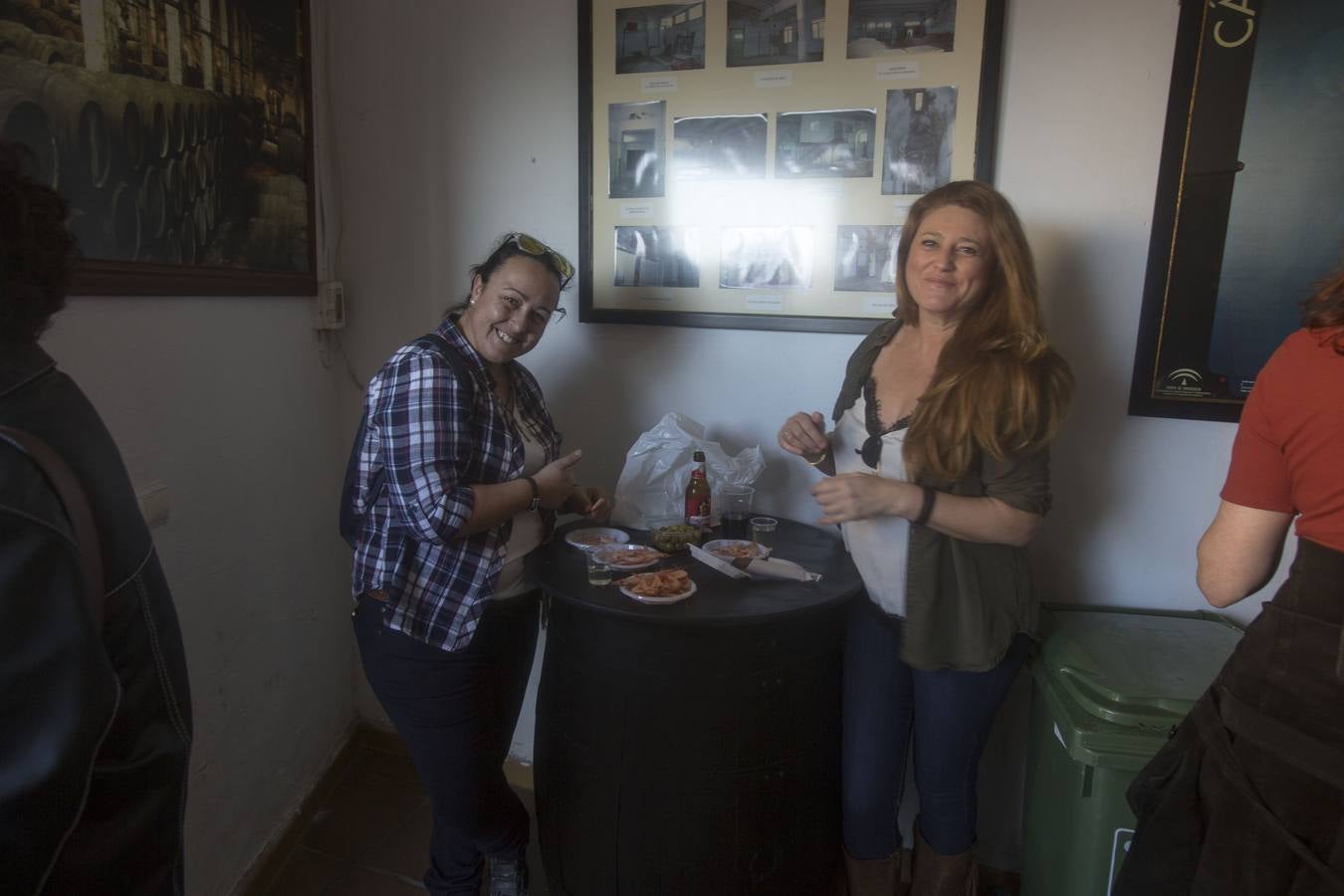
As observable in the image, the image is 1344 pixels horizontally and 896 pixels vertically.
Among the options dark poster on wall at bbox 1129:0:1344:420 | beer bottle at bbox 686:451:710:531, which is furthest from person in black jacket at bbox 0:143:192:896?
dark poster on wall at bbox 1129:0:1344:420

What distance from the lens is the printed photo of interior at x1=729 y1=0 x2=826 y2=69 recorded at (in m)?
1.69

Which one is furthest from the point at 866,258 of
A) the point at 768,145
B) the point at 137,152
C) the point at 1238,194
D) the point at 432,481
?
the point at 137,152

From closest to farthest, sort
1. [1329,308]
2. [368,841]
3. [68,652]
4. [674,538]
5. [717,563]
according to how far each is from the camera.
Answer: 1. [68,652]
2. [1329,308]
3. [717,563]
4. [674,538]
5. [368,841]

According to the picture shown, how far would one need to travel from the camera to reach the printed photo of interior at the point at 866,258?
172 cm

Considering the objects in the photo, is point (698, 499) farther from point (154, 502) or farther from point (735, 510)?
point (154, 502)

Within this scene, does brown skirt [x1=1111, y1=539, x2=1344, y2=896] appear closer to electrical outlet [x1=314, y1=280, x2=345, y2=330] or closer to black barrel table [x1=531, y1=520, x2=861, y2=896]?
black barrel table [x1=531, y1=520, x2=861, y2=896]

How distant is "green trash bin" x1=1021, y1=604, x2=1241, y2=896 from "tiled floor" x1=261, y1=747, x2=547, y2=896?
1.14 m

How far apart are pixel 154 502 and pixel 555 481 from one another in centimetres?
71

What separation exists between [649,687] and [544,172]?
1.29 m

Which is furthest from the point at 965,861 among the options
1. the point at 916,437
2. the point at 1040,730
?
the point at 916,437

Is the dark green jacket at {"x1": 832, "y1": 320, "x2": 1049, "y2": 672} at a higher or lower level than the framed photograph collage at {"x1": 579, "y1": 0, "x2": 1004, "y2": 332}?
lower

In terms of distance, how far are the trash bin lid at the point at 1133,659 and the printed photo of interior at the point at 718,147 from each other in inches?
46.8

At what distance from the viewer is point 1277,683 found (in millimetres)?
914

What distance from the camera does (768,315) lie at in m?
1.83
